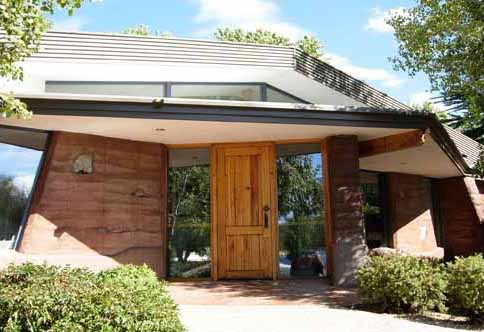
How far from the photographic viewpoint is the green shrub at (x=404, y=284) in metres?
5.79

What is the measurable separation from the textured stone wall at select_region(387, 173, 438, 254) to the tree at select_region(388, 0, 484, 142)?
10.8 ft

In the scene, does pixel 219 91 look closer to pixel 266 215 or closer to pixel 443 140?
pixel 266 215

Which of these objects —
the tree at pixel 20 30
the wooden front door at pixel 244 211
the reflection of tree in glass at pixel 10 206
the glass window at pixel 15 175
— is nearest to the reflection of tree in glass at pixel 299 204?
the wooden front door at pixel 244 211

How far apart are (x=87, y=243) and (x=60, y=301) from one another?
4367mm

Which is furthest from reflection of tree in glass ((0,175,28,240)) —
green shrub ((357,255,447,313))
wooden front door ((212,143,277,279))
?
green shrub ((357,255,447,313))

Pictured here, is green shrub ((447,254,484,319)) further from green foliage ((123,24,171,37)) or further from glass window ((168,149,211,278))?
green foliage ((123,24,171,37))

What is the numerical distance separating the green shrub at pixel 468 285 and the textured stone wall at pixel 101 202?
5.05 meters

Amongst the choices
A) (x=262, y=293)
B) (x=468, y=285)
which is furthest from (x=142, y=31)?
(x=468, y=285)

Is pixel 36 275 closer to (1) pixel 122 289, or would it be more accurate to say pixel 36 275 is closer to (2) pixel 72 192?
(1) pixel 122 289

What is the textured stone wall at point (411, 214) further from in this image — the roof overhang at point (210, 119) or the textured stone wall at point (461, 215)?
the roof overhang at point (210, 119)

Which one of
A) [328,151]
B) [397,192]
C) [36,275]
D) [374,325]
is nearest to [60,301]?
[36,275]

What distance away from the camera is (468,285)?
17.9ft

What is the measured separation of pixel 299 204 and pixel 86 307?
230 inches

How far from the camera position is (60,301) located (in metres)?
3.85
